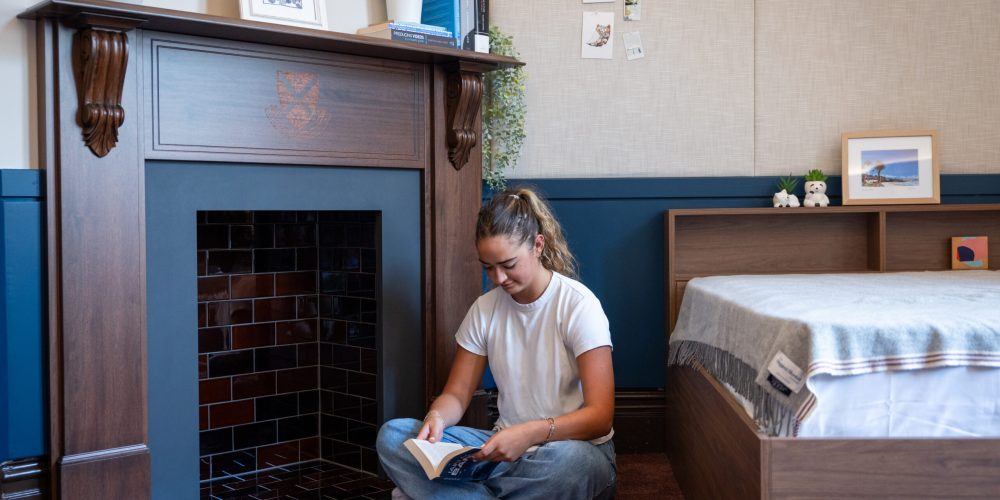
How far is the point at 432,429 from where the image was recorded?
212 cm

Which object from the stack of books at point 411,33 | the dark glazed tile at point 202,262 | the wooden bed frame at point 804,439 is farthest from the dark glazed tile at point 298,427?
the stack of books at point 411,33

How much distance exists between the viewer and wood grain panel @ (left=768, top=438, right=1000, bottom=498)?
1.61m

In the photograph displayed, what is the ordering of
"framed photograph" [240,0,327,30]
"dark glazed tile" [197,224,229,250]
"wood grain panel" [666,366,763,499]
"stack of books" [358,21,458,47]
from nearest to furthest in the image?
1. "wood grain panel" [666,366,763,499]
2. "framed photograph" [240,0,327,30]
3. "stack of books" [358,21,458,47]
4. "dark glazed tile" [197,224,229,250]

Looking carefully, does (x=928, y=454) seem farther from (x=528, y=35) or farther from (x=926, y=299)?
(x=528, y=35)

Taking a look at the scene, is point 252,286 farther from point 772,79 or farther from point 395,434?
point 772,79

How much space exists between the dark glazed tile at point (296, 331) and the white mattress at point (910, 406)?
186 cm

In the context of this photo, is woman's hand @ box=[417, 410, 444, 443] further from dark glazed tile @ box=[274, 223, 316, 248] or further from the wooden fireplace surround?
dark glazed tile @ box=[274, 223, 316, 248]

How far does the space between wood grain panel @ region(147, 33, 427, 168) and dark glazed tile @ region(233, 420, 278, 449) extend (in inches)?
40.8

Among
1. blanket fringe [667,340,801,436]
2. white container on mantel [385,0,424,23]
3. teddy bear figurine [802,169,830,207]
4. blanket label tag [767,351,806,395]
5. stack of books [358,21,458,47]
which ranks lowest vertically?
blanket fringe [667,340,801,436]

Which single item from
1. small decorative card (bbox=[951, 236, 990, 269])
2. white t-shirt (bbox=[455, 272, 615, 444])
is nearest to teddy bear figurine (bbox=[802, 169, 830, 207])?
small decorative card (bbox=[951, 236, 990, 269])

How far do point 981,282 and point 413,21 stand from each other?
171 centimetres

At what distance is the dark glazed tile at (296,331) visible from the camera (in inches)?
116

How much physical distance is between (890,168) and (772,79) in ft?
1.63

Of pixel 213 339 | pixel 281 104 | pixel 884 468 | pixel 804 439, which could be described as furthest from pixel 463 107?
pixel 884 468
